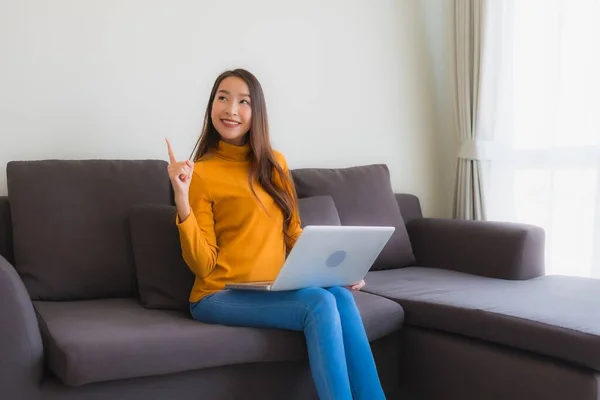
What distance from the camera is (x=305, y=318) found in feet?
5.84

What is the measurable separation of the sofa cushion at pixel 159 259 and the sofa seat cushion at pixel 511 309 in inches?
27.6

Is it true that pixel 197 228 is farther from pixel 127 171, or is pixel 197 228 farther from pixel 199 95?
pixel 199 95

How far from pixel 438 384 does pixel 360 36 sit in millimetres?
1749

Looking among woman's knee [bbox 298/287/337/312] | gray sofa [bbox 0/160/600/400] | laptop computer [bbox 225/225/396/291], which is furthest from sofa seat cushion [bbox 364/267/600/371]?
woman's knee [bbox 298/287/337/312]

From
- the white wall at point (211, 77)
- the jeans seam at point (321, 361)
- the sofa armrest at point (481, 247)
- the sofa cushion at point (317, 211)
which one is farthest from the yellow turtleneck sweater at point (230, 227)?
the sofa armrest at point (481, 247)

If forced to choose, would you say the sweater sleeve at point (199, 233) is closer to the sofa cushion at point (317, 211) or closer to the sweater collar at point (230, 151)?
the sweater collar at point (230, 151)

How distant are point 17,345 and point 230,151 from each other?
855 millimetres

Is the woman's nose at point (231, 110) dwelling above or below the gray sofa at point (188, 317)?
above

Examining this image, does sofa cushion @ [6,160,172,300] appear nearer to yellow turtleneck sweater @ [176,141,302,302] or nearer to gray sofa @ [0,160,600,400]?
gray sofa @ [0,160,600,400]

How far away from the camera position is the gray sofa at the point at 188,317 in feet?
5.31

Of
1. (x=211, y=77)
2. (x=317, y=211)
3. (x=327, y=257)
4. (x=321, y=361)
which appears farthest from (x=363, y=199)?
(x=321, y=361)

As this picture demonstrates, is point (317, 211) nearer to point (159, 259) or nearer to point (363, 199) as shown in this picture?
point (363, 199)

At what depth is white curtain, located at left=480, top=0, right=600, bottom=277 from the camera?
→ 271cm

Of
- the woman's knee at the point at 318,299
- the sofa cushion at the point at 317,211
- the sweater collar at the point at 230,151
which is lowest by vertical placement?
the woman's knee at the point at 318,299
